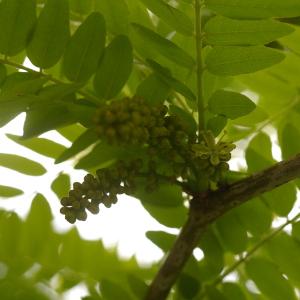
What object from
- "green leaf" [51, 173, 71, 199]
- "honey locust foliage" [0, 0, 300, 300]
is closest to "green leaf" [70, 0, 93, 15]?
"honey locust foliage" [0, 0, 300, 300]

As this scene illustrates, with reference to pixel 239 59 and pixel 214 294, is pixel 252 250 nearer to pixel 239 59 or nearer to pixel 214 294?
pixel 214 294

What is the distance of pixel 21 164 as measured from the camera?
1259 millimetres

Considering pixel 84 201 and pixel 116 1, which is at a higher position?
pixel 116 1

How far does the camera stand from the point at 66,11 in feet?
3.10

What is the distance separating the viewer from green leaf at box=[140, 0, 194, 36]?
0.92 meters

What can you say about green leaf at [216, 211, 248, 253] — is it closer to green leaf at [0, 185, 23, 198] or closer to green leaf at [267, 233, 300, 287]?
green leaf at [267, 233, 300, 287]

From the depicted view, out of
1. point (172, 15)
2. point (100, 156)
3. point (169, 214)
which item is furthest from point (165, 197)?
point (172, 15)

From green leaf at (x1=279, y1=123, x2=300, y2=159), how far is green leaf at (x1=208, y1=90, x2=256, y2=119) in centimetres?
21

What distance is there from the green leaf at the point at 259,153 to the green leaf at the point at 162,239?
23 cm

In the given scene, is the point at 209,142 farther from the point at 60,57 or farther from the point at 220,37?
the point at 60,57

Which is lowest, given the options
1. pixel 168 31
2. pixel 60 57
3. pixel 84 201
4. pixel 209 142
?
pixel 84 201

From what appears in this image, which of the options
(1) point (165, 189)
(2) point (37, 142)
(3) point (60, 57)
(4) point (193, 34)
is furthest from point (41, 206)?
(4) point (193, 34)

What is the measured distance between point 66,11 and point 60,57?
0.09 meters

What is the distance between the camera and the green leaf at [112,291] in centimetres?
118
